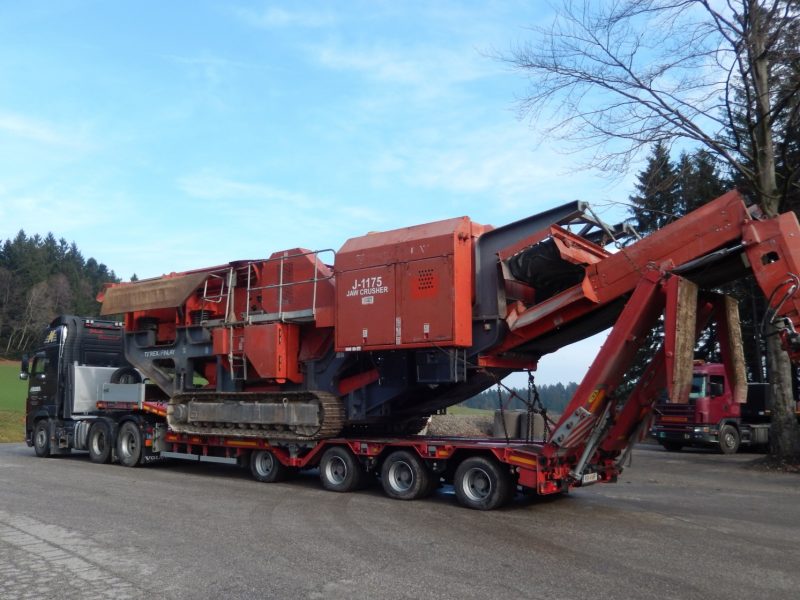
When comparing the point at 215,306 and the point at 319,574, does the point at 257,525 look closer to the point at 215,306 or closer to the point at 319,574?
the point at 319,574

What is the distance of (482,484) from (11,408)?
31.7 metres

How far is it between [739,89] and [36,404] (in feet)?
67.0

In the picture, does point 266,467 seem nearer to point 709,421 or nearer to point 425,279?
point 425,279

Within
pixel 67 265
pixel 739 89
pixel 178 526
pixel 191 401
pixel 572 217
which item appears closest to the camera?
pixel 178 526

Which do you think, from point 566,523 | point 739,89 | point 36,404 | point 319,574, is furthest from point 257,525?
point 739,89

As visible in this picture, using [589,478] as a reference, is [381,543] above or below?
below

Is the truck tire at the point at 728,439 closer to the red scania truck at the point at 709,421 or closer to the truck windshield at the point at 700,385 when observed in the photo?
the red scania truck at the point at 709,421

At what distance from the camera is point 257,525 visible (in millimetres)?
8539

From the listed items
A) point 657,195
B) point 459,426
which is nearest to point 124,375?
point 459,426

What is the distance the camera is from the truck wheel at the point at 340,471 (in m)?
11.4

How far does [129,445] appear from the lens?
1585 cm

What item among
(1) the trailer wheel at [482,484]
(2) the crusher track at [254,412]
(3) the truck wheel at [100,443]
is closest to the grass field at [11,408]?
(3) the truck wheel at [100,443]

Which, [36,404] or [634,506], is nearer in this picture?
[634,506]

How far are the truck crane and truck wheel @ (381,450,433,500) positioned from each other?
32 millimetres
